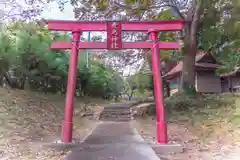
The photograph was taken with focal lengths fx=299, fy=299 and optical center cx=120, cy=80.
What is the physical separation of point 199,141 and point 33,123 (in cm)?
608

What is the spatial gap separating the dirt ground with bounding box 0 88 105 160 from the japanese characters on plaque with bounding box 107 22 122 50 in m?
3.53

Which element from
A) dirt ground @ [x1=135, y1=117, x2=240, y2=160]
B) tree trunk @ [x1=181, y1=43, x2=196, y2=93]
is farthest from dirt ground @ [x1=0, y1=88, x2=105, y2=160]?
tree trunk @ [x1=181, y1=43, x2=196, y2=93]

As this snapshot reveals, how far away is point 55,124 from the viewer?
12.4 meters

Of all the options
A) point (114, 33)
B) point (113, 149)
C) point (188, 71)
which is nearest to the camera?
point (113, 149)

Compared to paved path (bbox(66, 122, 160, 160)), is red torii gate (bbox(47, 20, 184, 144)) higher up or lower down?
higher up

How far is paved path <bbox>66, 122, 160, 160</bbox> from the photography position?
23.1 feet

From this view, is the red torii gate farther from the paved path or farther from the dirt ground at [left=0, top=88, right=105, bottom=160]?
the dirt ground at [left=0, top=88, right=105, bottom=160]

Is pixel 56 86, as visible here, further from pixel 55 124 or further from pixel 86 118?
pixel 55 124

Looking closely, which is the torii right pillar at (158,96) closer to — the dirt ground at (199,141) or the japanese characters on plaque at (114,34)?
the dirt ground at (199,141)

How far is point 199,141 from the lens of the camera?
9906mm

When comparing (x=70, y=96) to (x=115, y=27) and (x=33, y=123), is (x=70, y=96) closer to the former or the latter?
(x=115, y=27)

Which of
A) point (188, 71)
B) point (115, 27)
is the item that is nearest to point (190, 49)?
point (188, 71)

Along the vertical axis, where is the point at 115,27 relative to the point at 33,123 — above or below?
above

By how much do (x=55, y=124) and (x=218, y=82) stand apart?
18006mm
